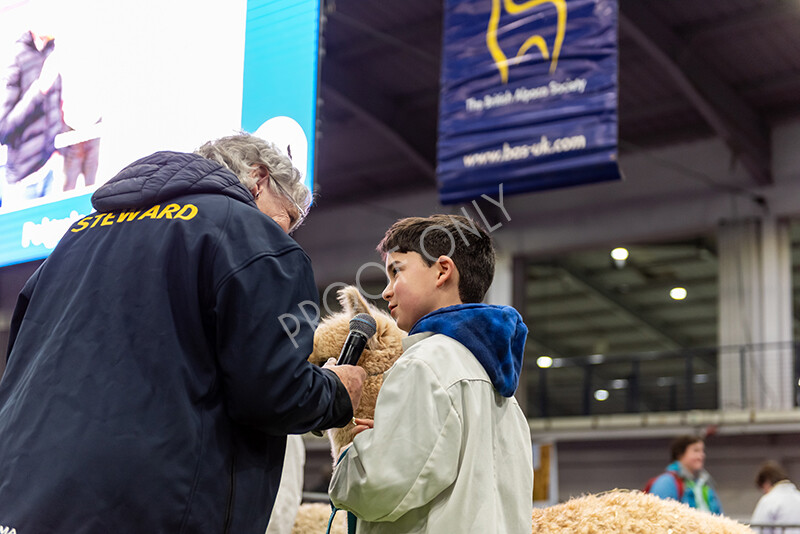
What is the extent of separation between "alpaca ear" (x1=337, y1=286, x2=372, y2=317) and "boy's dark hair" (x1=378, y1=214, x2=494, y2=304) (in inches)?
13.2

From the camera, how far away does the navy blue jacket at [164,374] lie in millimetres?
1647

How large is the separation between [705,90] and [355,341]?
37.9ft

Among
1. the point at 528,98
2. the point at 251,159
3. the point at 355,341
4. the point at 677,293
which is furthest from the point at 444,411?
the point at 677,293

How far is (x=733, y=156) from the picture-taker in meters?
14.0

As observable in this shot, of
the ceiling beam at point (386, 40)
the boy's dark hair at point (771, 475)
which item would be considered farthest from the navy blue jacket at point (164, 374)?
the ceiling beam at point (386, 40)

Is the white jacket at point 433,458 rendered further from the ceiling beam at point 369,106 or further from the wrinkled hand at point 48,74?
the ceiling beam at point 369,106

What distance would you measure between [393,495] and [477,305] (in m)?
0.52

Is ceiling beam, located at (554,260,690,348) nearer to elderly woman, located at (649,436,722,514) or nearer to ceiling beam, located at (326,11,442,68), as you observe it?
ceiling beam, located at (326,11,442,68)

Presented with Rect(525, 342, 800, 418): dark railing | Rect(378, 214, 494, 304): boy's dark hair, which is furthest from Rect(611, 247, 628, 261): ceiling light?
Rect(378, 214, 494, 304): boy's dark hair

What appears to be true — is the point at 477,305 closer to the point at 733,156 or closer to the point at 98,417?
the point at 98,417

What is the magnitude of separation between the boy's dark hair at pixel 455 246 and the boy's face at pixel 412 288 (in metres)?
0.02

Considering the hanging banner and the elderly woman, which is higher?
the hanging banner

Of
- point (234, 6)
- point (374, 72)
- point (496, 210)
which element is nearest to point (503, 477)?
point (234, 6)

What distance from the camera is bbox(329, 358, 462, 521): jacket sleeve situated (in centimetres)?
192
